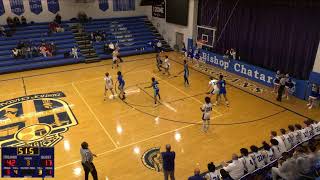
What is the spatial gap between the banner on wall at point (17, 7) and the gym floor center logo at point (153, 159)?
21722 mm

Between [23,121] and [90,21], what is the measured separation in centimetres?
1711

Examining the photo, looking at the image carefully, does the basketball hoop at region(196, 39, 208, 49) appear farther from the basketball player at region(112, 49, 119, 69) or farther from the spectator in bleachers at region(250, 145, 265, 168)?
the spectator in bleachers at region(250, 145, 265, 168)

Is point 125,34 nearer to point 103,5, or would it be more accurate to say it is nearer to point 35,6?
point 103,5

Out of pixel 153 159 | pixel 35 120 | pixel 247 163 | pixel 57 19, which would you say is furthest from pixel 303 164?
pixel 57 19

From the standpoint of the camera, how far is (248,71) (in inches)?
768

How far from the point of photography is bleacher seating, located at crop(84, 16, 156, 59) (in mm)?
26484

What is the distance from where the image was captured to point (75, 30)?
27.1 metres

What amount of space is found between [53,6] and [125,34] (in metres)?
7.44

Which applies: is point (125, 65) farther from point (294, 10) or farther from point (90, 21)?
point (294, 10)

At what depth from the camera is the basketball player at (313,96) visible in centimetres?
1480

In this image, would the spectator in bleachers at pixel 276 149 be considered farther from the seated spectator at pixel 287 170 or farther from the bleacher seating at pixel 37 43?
the bleacher seating at pixel 37 43

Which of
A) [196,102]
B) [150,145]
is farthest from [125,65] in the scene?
[150,145]
